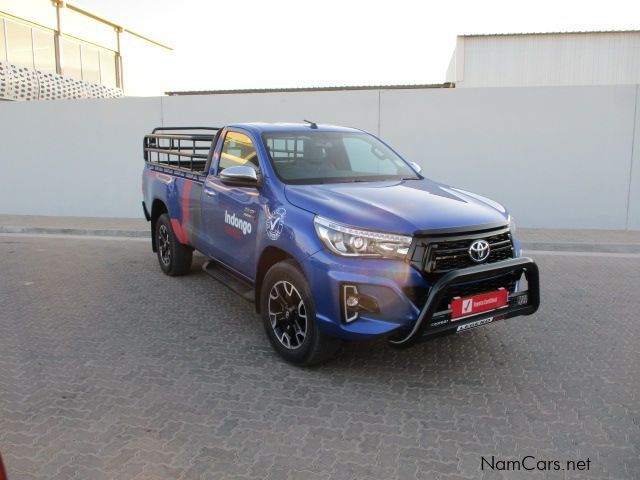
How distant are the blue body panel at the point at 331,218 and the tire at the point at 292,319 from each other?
5.1 inches

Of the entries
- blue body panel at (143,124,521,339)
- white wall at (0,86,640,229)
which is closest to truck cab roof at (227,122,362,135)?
blue body panel at (143,124,521,339)

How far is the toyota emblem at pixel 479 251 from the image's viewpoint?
3.72 m

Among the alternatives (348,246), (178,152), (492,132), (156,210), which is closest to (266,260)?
(348,246)

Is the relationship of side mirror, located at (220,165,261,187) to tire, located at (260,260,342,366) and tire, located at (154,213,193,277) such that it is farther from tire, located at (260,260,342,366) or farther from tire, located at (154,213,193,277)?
tire, located at (154,213,193,277)

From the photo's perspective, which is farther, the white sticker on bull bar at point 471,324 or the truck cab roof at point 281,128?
the truck cab roof at point 281,128

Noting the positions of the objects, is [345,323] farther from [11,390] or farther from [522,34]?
[522,34]

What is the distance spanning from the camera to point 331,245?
3.67m

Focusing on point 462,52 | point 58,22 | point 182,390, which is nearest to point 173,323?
point 182,390

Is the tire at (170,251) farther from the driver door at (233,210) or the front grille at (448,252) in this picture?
the front grille at (448,252)

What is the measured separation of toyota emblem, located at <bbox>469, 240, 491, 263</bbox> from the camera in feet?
12.2

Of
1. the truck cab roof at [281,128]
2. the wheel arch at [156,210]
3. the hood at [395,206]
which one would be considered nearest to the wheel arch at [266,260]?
the hood at [395,206]

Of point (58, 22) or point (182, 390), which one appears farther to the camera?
point (58, 22)

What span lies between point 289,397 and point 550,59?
19.7 metres

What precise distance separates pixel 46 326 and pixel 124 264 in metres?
2.79
